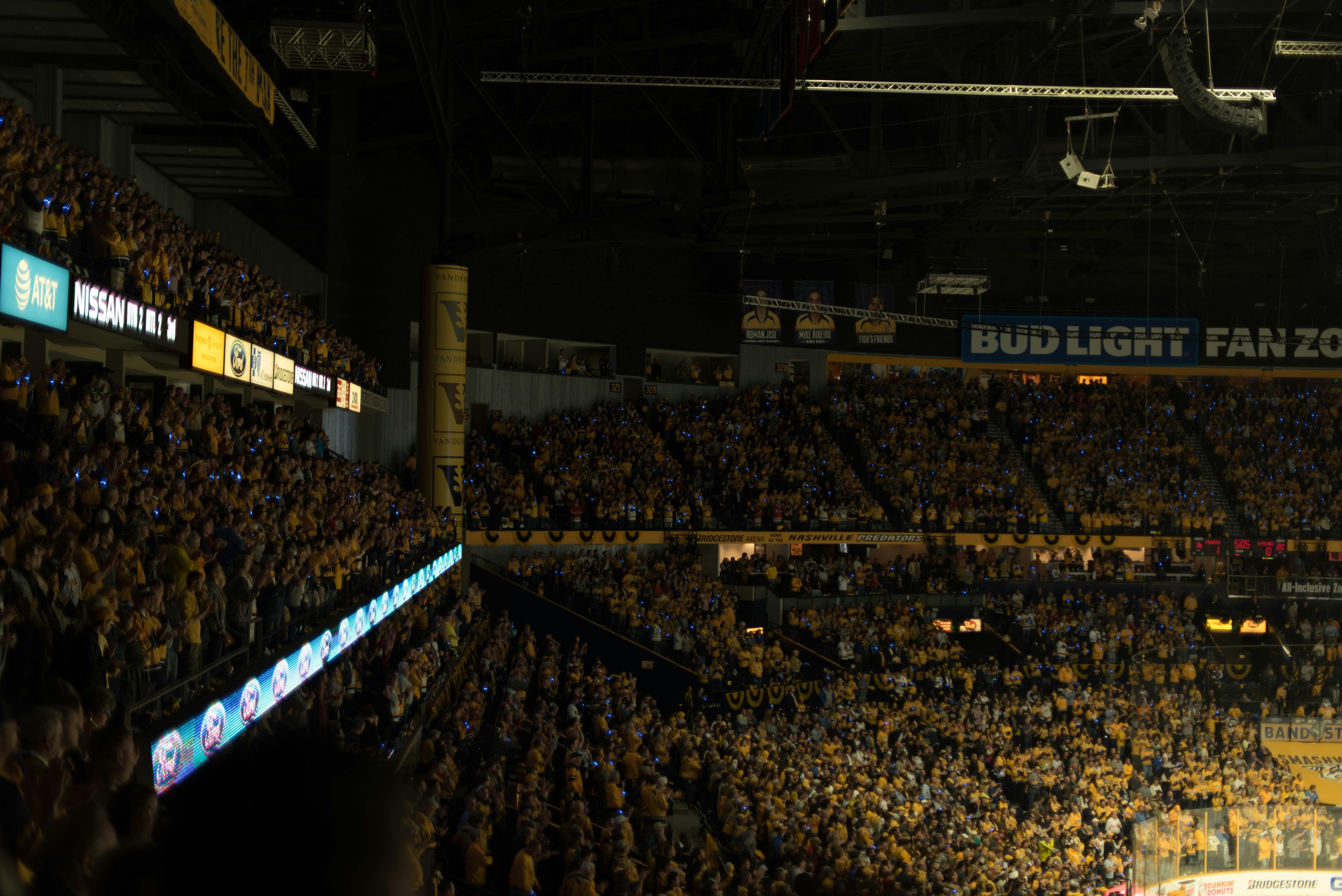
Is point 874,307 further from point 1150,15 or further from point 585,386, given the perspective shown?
point 1150,15

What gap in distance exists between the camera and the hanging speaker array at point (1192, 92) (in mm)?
12203

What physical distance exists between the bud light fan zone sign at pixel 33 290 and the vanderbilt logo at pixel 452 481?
14.5 m

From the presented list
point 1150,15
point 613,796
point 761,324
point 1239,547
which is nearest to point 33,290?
point 613,796

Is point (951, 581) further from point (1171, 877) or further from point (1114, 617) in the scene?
point (1171, 877)

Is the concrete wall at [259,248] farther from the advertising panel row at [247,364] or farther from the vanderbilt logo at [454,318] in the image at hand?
the advertising panel row at [247,364]

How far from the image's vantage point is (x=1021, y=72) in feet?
63.5

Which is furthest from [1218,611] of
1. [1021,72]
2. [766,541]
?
[1021,72]

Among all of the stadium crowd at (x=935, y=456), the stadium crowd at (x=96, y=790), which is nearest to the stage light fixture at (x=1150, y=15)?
the stadium crowd at (x=96, y=790)

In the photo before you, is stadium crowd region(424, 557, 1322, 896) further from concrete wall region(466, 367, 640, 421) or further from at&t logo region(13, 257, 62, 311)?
concrete wall region(466, 367, 640, 421)

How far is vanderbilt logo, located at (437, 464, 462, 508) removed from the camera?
25.2 metres

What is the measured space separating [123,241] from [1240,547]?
31.9 meters

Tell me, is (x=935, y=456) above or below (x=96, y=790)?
above

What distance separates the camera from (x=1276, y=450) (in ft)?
121

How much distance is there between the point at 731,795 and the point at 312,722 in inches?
309
